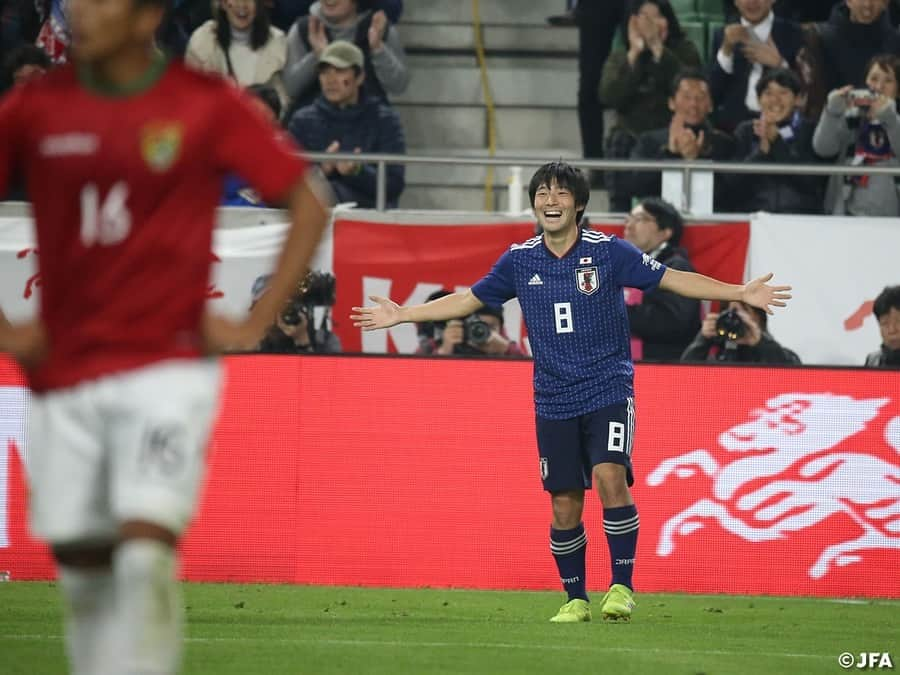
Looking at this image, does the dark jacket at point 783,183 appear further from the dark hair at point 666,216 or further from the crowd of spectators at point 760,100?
the dark hair at point 666,216

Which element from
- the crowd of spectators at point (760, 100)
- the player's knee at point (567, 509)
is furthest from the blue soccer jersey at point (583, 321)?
the crowd of spectators at point (760, 100)

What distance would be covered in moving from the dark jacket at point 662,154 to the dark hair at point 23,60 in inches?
199

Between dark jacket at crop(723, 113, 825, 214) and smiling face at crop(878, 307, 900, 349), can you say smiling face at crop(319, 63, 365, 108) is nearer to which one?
dark jacket at crop(723, 113, 825, 214)

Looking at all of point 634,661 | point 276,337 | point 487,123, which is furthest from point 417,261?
point 634,661

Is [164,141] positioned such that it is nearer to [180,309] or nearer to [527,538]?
[180,309]

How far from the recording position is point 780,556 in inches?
460

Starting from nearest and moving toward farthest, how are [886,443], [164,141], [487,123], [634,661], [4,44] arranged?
1. [164,141]
2. [634,661]
3. [886,443]
4. [4,44]
5. [487,123]

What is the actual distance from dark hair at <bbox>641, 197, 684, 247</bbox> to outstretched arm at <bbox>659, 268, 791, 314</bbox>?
3927mm

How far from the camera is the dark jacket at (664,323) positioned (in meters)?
13.8

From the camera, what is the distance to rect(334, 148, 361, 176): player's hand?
14.9 meters

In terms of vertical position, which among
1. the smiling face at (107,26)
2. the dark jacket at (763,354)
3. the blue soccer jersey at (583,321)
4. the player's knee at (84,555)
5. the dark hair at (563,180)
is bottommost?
the dark jacket at (763,354)

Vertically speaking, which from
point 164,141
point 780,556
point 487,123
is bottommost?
point 780,556

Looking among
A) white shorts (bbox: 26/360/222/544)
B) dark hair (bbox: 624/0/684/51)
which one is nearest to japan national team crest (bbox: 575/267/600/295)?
white shorts (bbox: 26/360/222/544)

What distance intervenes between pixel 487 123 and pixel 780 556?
7.61 meters
